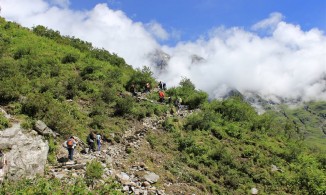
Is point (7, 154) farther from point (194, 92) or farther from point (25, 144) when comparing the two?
point (194, 92)

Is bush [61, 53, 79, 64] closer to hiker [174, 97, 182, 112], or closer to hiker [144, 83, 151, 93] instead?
hiker [144, 83, 151, 93]

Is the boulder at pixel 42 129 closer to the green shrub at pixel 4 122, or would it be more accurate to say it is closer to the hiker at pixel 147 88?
the green shrub at pixel 4 122

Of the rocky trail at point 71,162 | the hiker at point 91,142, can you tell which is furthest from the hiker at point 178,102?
the hiker at point 91,142

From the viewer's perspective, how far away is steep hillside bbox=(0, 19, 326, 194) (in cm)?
2022

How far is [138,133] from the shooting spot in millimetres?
27734

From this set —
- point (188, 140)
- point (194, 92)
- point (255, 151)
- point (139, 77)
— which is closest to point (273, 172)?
point (255, 151)

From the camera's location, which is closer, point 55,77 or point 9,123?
point 9,123

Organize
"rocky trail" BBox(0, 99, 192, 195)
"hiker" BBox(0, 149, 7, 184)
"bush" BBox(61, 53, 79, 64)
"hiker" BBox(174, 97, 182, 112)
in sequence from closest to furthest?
1. "hiker" BBox(0, 149, 7, 184)
2. "rocky trail" BBox(0, 99, 192, 195)
3. "hiker" BBox(174, 97, 182, 112)
4. "bush" BBox(61, 53, 79, 64)

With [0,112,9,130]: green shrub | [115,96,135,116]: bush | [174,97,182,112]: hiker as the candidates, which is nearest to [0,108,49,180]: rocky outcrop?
[0,112,9,130]: green shrub

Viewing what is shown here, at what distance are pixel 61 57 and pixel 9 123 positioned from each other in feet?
65.0

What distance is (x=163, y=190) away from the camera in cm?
2070

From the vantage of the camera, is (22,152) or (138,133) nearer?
(22,152)

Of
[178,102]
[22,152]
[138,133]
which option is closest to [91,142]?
[138,133]

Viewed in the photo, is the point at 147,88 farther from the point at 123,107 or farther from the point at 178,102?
the point at 123,107
